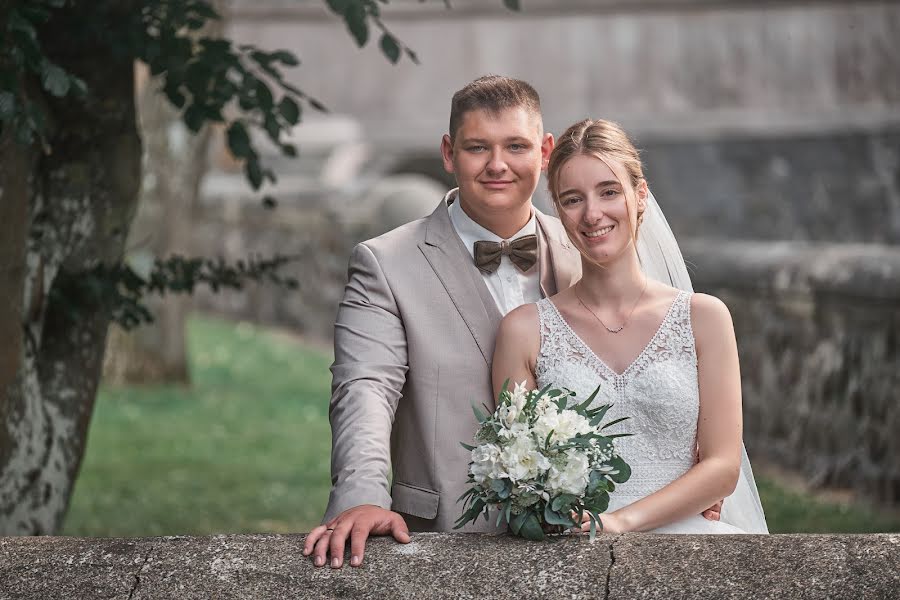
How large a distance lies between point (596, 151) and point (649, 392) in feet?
2.04

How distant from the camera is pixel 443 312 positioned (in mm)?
3410

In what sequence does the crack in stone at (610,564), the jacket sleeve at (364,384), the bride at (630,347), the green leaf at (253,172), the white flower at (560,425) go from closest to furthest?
the crack in stone at (610,564), the white flower at (560,425), the jacket sleeve at (364,384), the bride at (630,347), the green leaf at (253,172)

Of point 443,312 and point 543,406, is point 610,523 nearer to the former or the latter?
point 543,406

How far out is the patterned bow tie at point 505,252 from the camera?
347cm

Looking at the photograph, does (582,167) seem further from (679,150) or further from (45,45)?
(679,150)

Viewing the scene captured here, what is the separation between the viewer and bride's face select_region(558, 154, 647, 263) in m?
3.21

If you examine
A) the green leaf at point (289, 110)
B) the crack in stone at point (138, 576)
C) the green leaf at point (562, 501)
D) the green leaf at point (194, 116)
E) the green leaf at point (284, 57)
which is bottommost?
the crack in stone at point (138, 576)

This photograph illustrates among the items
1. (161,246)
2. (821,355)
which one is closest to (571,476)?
(821,355)

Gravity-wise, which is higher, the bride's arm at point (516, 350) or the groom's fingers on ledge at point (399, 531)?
the bride's arm at point (516, 350)

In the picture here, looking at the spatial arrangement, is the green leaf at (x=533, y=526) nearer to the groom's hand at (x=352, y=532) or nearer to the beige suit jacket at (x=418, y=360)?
the groom's hand at (x=352, y=532)

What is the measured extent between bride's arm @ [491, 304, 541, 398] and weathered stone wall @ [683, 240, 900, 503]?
329 cm

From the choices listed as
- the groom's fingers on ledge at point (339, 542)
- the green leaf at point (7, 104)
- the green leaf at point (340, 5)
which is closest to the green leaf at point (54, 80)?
the green leaf at point (7, 104)

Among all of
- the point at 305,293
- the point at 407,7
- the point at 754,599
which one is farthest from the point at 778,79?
the point at 754,599

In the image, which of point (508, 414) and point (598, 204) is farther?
point (598, 204)
